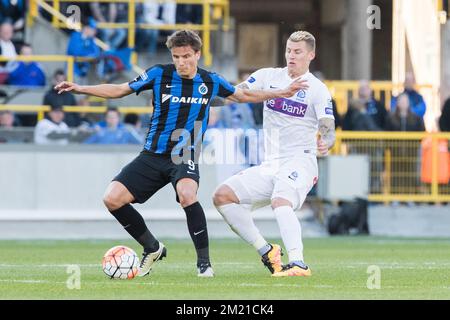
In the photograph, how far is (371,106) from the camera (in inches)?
853

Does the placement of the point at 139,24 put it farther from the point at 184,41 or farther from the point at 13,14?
the point at 184,41

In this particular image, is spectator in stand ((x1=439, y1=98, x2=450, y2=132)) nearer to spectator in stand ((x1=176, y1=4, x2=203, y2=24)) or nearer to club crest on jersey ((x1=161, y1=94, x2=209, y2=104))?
spectator in stand ((x1=176, y1=4, x2=203, y2=24))

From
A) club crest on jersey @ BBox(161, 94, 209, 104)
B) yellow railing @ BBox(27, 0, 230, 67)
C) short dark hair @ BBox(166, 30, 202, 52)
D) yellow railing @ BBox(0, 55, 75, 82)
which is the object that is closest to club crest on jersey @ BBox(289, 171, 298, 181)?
club crest on jersey @ BBox(161, 94, 209, 104)

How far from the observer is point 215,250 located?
52.7ft

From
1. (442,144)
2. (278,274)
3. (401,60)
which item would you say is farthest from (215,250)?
(401,60)

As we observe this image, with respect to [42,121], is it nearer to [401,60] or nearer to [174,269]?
[174,269]

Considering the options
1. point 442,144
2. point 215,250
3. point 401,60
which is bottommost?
point 215,250

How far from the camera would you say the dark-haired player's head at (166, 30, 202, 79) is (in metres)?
10.8

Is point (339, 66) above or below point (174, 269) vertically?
above

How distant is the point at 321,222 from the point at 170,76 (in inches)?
384

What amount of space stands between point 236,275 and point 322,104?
1.61 m

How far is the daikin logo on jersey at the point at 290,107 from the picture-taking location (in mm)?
11453

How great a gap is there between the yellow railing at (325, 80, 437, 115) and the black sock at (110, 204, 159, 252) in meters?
11.5

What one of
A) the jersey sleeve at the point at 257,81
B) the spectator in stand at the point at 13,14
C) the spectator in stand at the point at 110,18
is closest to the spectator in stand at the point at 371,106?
the spectator in stand at the point at 110,18
